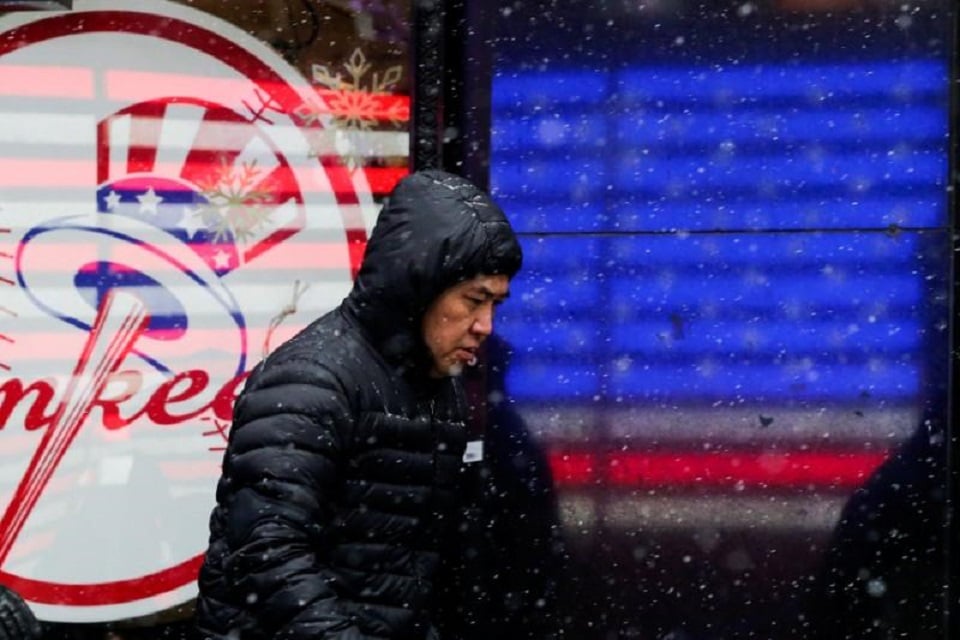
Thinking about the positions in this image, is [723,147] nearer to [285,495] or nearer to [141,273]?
[141,273]

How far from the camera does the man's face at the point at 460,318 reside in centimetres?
358

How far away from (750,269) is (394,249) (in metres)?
2.06

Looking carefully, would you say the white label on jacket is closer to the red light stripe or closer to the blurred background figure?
the red light stripe

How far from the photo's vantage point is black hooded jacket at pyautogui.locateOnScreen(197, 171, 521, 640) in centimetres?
324

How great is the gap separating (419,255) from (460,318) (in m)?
0.21

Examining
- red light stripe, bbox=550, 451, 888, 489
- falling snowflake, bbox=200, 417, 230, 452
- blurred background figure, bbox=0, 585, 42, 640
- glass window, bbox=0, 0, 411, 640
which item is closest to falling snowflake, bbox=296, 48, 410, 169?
glass window, bbox=0, 0, 411, 640

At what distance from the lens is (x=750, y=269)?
523cm

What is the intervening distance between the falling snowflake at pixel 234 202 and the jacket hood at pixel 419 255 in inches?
65.3

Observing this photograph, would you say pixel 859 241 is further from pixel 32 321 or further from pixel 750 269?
pixel 32 321

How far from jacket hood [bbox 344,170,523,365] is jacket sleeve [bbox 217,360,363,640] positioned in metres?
0.25

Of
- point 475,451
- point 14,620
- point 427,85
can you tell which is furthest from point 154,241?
point 14,620

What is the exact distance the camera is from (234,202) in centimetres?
519

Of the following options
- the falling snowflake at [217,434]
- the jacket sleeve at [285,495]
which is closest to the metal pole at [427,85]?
the falling snowflake at [217,434]

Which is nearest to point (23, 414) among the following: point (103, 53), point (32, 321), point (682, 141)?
point (32, 321)
